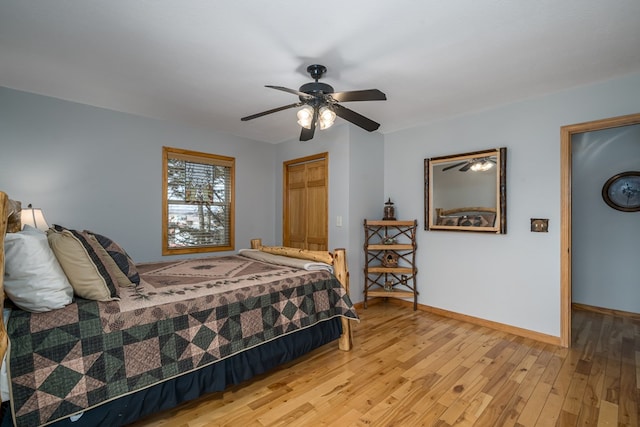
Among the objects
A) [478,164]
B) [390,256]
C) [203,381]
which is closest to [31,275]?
[203,381]

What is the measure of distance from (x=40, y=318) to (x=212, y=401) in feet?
3.64

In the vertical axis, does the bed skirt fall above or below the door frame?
below

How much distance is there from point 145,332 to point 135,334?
0.05 m

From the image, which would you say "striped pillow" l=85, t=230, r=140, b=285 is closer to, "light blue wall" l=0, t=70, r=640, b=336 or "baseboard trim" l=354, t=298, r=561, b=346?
"light blue wall" l=0, t=70, r=640, b=336

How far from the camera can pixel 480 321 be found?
3350mm

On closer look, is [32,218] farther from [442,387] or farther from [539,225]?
[539,225]

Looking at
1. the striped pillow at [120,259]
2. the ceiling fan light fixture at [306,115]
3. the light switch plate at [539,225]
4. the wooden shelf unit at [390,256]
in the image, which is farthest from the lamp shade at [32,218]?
the light switch plate at [539,225]

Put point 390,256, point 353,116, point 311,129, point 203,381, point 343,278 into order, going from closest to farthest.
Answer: point 203,381 < point 353,116 < point 311,129 < point 343,278 < point 390,256

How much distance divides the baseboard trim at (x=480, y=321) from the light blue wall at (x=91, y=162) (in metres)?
2.90

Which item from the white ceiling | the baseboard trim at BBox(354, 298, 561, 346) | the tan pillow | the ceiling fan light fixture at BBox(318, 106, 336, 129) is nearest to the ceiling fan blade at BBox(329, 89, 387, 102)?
the ceiling fan light fixture at BBox(318, 106, 336, 129)

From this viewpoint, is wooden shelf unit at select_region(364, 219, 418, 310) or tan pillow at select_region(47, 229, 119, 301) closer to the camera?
tan pillow at select_region(47, 229, 119, 301)

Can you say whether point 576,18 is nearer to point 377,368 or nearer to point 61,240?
point 377,368

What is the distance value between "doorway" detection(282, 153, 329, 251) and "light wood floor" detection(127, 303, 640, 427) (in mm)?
1583

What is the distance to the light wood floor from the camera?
5.87ft
